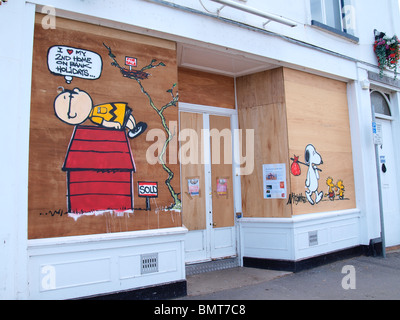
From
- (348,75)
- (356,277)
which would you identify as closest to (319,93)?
(348,75)

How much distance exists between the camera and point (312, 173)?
6637mm

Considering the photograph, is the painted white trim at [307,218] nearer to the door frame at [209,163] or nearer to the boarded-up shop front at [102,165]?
the door frame at [209,163]

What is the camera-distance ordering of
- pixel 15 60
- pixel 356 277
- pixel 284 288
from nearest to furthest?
pixel 15 60, pixel 284 288, pixel 356 277

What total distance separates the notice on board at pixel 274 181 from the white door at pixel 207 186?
26.4 inches

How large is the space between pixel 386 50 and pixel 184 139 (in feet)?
18.1

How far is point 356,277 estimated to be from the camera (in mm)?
5824

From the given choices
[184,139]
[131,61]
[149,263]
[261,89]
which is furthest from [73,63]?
[261,89]

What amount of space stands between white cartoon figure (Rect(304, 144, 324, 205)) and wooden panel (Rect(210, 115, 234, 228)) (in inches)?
58.2

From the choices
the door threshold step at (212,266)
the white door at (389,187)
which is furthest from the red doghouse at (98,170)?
the white door at (389,187)

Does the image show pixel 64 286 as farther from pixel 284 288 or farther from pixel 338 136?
pixel 338 136

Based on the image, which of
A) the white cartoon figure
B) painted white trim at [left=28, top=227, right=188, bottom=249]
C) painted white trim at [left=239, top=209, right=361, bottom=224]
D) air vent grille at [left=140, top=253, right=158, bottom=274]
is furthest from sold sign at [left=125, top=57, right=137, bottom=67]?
the white cartoon figure

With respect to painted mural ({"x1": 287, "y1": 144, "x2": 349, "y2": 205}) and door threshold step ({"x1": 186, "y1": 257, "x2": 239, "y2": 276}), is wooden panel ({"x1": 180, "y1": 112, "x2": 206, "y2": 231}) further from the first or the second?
painted mural ({"x1": 287, "y1": 144, "x2": 349, "y2": 205})

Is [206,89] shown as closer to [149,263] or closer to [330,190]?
[330,190]

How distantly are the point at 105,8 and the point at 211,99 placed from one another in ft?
8.72
